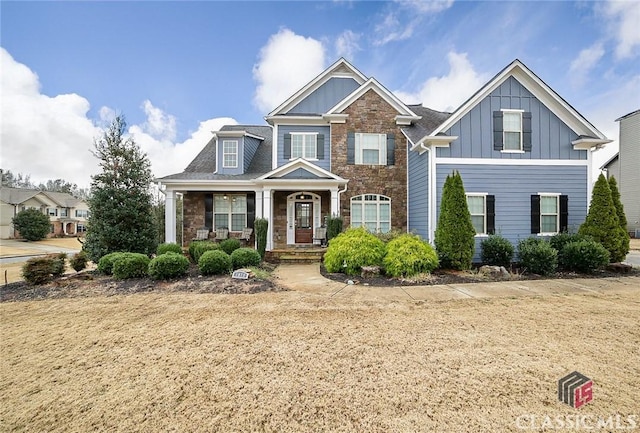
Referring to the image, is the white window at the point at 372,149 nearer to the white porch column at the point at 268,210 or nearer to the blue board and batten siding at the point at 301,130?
the blue board and batten siding at the point at 301,130

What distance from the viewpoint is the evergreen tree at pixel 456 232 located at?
8031 millimetres

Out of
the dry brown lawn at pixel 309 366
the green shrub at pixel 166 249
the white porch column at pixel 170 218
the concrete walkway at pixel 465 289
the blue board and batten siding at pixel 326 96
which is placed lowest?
the concrete walkway at pixel 465 289

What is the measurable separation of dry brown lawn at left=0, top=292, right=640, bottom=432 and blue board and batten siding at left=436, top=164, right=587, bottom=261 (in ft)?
17.1

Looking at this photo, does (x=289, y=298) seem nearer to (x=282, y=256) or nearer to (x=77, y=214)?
(x=282, y=256)

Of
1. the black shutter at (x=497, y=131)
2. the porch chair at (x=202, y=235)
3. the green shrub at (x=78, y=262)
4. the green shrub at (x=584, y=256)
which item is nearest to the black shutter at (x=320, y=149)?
the porch chair at (x=202, y=235)

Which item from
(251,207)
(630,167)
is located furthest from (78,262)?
(630,167)

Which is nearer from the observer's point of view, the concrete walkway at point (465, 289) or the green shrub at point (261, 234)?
the concrete walkway at point (465, 289)

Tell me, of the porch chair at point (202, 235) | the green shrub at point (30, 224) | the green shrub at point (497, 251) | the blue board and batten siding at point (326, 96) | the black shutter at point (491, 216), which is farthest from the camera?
the green shrub at point (30, 224)

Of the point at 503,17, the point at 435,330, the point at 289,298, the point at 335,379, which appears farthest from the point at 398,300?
the point at 503,17

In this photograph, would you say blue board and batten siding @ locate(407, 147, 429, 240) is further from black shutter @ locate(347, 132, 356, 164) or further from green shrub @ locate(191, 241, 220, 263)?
green shrub @ locate(191, 241, 220, 263)

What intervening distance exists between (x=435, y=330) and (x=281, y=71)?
52.3 ft

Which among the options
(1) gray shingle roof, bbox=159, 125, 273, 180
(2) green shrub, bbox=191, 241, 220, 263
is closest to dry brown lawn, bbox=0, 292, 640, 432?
(2) green shrub, bbox=191, 241, 220, 263

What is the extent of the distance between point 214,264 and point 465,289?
20.8 ft

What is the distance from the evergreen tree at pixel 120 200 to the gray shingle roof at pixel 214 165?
6.24 feet
